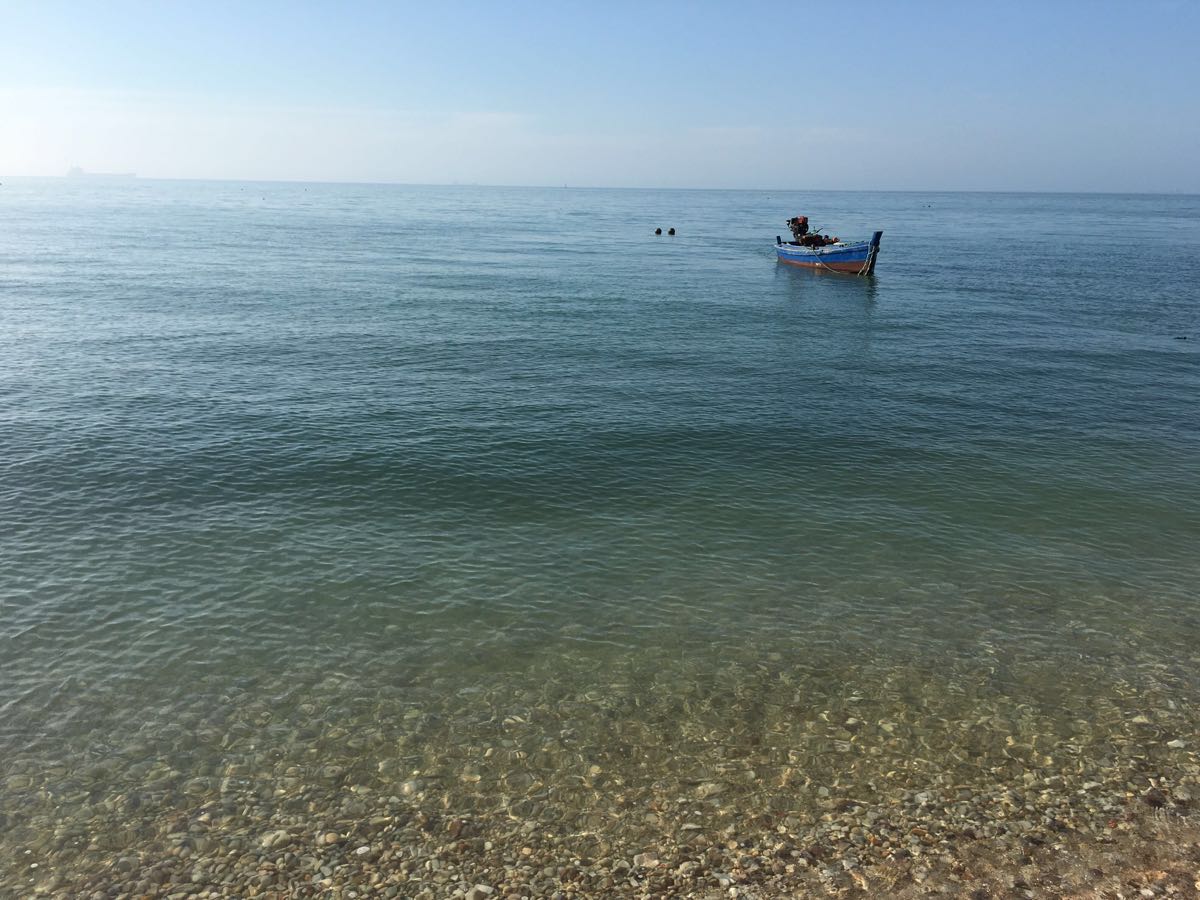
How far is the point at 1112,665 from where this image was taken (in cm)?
2194

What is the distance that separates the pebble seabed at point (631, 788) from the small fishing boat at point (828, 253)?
91010mm

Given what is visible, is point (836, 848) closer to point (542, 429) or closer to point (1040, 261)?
point (542, 429)

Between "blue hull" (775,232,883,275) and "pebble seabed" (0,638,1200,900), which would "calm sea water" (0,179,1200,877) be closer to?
"pebble seabed" (0,638,1200,900)

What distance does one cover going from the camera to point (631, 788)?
56.7 feet

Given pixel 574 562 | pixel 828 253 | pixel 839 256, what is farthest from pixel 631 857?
pixel 828 253

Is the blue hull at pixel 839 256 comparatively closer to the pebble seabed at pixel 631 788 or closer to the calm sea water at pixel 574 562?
the calm sea water at pixel 574 562

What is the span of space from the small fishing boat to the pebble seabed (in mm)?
91010

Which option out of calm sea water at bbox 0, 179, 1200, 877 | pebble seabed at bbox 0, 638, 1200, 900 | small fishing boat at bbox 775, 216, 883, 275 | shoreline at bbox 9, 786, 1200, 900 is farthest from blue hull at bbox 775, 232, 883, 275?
shoreline at bbox 9, 786, 1200, 900

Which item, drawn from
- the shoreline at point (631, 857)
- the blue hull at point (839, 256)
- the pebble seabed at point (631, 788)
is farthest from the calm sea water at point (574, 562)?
the blue hull at point (839, 256)

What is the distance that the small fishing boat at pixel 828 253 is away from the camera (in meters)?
105

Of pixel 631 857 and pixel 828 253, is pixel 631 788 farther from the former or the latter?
pixel 828 253

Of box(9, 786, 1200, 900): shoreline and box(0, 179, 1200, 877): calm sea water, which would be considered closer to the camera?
box(9, 786, 1200, 900): shoreline

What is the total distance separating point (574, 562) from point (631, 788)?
11889 mm

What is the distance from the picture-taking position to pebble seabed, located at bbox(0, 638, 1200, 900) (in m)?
14.7
